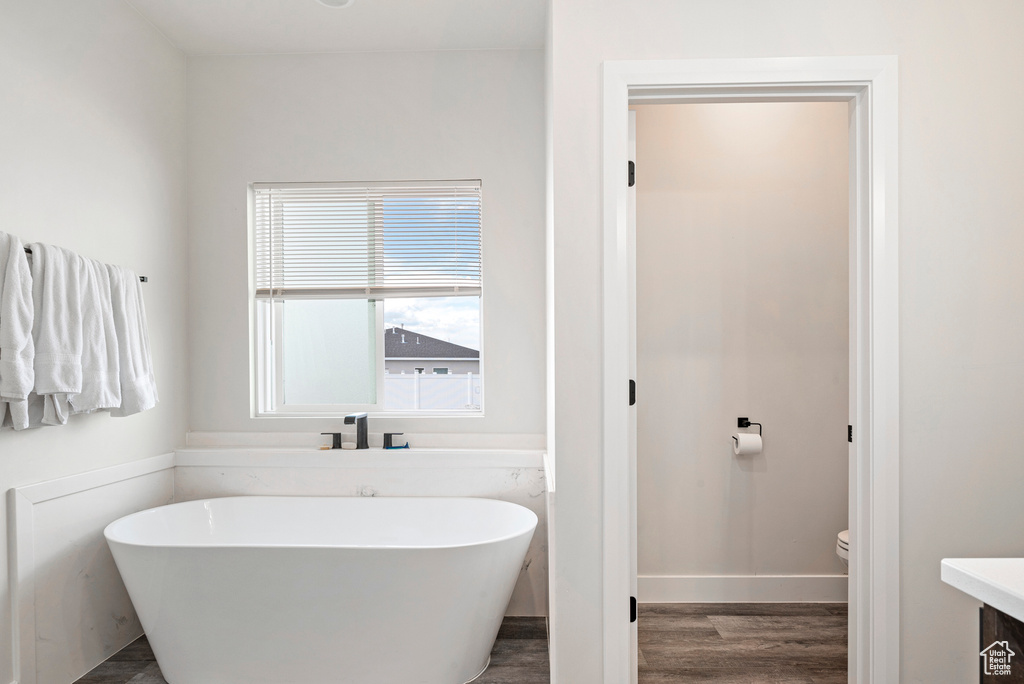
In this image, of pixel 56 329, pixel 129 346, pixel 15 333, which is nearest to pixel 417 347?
pixel 129 346

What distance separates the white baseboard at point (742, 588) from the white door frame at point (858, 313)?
1.05 metres

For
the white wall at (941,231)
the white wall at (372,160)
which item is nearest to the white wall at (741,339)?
the white wall at (372,160)

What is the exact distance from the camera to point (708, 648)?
2449mm

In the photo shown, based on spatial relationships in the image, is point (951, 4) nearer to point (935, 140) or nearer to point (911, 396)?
point (935, 140)

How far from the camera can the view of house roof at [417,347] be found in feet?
9.80

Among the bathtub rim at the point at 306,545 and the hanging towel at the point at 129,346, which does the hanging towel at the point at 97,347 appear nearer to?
the hanging towel at the point at 129,346

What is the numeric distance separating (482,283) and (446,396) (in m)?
0.60

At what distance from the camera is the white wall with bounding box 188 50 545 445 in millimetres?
2824

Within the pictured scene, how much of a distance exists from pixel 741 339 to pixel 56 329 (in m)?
2.80

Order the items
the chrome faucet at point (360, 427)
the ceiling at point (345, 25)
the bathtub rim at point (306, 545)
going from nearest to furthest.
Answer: the bathtub rim at point (306, 545), the ceiling at point (345, 25), the chrome faucet at point (360, 427)

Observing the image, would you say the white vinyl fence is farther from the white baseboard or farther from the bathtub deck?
the white baseboard

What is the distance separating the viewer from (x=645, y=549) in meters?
2.91

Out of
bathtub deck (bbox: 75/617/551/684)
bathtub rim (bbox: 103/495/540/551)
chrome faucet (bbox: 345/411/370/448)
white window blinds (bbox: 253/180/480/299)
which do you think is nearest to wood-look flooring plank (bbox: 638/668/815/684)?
bathtub deck (bbox: 75/617/551/684)

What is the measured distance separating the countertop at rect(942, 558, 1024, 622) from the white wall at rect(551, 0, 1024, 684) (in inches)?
→ 41.3
